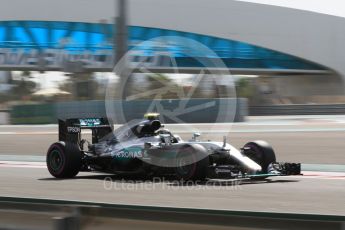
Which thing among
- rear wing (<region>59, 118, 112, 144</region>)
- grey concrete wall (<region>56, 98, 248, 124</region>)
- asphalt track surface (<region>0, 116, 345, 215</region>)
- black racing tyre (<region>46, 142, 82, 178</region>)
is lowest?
asphalt track surface (<region>0, 116, 345, 215</region>)

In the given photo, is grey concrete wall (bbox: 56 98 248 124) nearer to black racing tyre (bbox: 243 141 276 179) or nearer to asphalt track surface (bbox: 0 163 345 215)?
asphalt track surface (bbox: 0 163 345 215)

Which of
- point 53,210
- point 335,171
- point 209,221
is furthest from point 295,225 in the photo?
point 335,171

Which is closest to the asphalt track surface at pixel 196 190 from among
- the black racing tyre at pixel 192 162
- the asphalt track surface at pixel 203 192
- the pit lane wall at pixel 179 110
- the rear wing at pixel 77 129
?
the asphalt track surface at pixel 203 192

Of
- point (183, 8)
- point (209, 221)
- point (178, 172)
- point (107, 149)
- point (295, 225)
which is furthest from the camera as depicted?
point (183, 8)

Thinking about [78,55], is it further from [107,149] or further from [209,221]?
[209,221]

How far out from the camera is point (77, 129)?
12922 millimetres

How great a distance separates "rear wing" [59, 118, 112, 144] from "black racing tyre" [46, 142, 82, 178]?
49 centimetres

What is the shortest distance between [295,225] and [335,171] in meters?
9.77

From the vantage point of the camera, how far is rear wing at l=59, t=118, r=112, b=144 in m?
13.0

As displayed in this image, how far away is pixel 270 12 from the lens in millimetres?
59812

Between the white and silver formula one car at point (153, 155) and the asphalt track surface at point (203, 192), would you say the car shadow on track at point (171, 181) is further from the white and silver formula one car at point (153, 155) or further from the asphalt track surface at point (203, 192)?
the white and silver formula one car at point (153, 155)

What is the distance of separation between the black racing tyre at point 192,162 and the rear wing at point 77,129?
2719mm

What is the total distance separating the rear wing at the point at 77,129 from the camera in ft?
42.5

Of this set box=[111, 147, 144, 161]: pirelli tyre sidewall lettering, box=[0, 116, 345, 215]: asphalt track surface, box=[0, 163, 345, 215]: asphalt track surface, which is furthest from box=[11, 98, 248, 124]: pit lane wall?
box=[0, 163, 345, 215]: asphalt track surface
